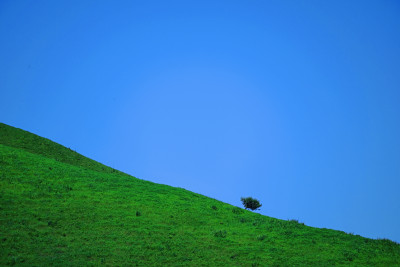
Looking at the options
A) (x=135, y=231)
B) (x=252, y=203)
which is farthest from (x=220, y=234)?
(x=252, y=203)

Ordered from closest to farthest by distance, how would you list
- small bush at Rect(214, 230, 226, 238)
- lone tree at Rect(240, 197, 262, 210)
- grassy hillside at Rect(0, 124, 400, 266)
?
1. grassy hillside at Rect(0, 124, 400, 266)
2. small bush at Rect(214, 230, 226, 238)
3. lone tree at Rect(240, 197, 262, 210)

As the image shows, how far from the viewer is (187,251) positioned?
26.2 metres

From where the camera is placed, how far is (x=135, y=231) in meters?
28.5

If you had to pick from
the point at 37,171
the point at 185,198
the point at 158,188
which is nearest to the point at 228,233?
the point at 185,198

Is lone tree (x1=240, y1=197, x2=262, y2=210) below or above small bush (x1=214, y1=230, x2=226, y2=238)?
above

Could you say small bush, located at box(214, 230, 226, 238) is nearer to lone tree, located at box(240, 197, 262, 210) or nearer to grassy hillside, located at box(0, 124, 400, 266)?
grassy hillside, located at box(0, 124, 400, 266)

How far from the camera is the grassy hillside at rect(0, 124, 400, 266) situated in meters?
24.3

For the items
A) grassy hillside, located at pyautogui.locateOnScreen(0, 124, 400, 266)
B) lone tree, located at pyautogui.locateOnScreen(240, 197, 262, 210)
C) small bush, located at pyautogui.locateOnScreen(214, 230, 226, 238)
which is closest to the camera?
grassy hillside, located at pyautogui.locateOnScreen(0, 124, 400, 266)

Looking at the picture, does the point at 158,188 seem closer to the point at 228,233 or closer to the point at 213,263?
the point at 228,233

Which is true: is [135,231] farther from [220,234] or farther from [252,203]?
[252,203]

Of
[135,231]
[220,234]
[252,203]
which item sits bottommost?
[135,231]

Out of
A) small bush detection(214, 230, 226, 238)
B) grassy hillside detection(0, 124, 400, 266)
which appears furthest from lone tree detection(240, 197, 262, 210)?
small bush detection(214, 230, 226, 238)

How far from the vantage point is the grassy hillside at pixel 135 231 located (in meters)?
24.3

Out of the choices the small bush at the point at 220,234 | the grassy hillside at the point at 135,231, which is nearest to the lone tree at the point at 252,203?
the grassy hillside at the point at 135,231
